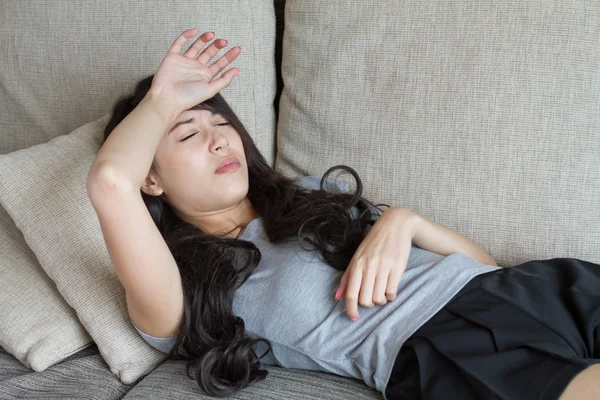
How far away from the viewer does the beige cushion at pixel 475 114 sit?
4.54ft

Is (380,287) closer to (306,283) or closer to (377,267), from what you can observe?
(377,267)

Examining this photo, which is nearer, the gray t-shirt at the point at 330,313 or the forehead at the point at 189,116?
the gray t-shirt at the point at 330,313

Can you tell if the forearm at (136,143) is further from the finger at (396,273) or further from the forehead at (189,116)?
the finger at (396,273)

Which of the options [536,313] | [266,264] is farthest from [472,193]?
[266,264]

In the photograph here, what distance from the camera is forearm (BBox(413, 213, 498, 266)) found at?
1.33 meters

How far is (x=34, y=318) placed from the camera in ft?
4.60

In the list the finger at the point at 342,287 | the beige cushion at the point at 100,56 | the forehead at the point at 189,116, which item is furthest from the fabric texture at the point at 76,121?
the finger at the point at 342,287

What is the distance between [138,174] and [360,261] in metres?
0.43

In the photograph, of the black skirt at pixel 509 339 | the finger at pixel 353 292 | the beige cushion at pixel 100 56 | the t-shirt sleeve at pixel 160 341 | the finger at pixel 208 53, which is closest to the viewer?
the black skirt at pixel 509 339

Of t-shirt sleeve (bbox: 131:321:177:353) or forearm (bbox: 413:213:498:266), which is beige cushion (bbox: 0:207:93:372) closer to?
t-shirt sleeve (bbox: 131:321:177:353)

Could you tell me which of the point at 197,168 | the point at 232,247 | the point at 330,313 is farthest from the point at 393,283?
the point at 197,168

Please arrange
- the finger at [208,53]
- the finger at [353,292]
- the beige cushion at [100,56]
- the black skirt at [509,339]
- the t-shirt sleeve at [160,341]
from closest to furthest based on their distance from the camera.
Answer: the black skirt at [509,339], the finger at [353,292], the t-shirt sleeve at [160,341], the finger at [208,53], the beige cushion at [100,56]

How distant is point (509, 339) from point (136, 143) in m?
0.74

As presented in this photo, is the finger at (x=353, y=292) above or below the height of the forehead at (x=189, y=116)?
below
